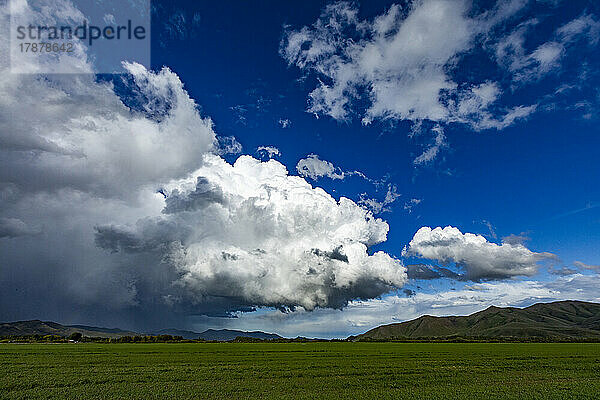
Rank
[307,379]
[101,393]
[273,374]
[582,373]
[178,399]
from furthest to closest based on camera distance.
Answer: [582,373]
[273,374]
[307,379]
[101,393]
[178,399]

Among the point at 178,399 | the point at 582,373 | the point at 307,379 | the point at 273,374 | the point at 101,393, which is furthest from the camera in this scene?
the point at 582,373

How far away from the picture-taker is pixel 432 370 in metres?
47.9

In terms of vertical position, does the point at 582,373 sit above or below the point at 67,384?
below

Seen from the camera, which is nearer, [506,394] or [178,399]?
[178,399]

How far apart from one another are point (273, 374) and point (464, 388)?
68.1 ft

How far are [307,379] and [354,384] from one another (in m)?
5.55

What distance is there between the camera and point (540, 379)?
42.1m

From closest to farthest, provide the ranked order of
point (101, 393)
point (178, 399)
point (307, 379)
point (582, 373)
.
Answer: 1. point (178, 399)
2. point (101, 393)
3. point (307, 379)
4. point (582, 373)

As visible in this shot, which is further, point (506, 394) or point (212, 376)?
point (212, 376)

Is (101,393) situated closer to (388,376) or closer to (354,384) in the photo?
(354,384)

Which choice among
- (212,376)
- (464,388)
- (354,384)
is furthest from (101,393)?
(464,388)

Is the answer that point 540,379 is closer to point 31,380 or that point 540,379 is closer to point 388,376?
point 388,376

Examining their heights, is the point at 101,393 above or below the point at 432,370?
above

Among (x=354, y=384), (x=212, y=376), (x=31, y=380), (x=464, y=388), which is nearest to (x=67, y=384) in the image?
(x=31, y=380)
